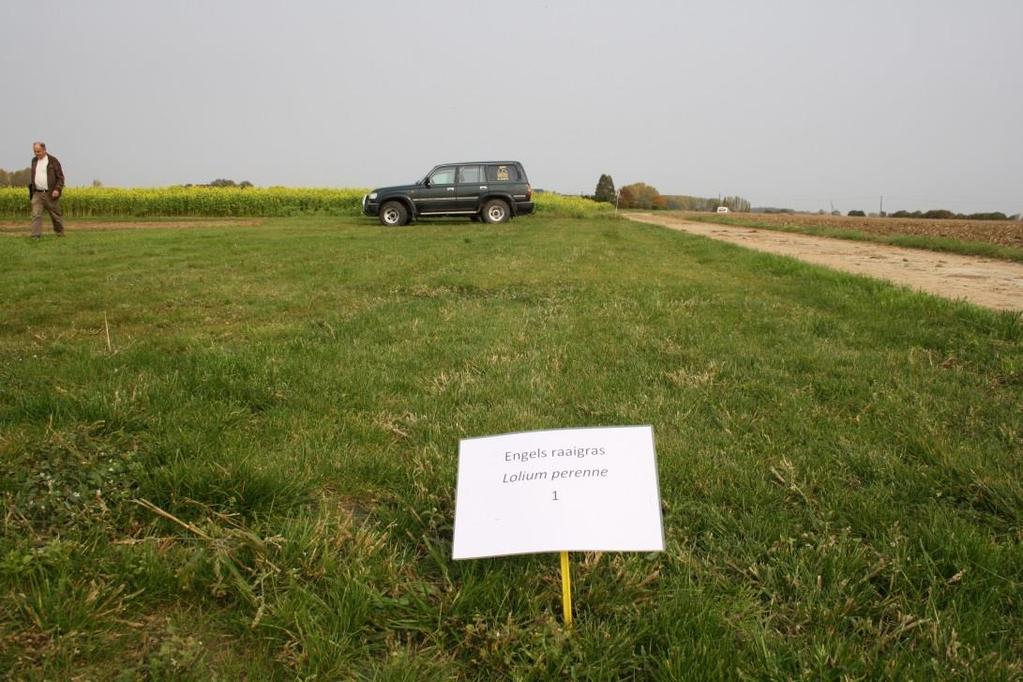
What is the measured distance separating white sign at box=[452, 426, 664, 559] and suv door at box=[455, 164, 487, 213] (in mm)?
18975

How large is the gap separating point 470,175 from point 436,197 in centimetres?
136

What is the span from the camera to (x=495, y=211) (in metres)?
20.5

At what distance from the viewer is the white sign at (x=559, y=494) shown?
1423mm

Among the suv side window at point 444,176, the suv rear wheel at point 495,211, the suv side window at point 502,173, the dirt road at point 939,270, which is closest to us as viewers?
the dirt road at point 939,270

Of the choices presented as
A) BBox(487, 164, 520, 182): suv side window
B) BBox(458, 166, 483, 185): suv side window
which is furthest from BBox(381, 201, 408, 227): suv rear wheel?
BBox(487, 164, 520, 182): suv side window

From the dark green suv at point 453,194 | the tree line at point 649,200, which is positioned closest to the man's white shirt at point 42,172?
the dark green suv at point 453,194

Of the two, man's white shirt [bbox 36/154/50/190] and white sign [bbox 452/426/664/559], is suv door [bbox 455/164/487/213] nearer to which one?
man's white shirt [bbox 36/154/50/190]

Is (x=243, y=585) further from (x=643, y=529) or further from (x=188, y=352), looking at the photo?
(x=188, y=352)

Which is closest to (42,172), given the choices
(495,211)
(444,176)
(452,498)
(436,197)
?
(436,197)

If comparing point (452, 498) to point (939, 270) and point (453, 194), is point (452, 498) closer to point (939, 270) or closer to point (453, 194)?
point (939, 270)

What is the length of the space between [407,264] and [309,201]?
1113 inches

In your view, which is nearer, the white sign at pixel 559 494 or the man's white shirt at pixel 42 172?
the white sign at pixel 559 494

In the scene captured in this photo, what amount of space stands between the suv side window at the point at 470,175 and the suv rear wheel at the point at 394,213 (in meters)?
2.12

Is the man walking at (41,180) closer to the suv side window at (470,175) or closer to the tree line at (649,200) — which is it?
the suv side window at (470,175)
